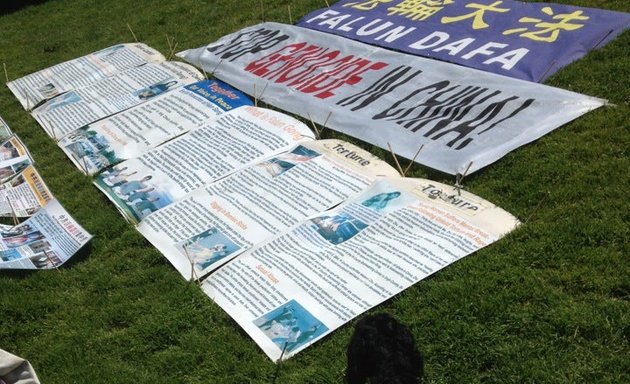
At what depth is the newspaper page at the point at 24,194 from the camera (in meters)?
4.00

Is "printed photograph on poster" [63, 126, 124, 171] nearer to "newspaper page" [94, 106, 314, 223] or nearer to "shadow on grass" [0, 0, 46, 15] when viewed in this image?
"newspaper page" [94, 106, 314, 223]

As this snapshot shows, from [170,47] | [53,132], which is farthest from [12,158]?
[170,47]

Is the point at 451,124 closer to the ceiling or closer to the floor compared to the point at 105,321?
closer to the ceiling

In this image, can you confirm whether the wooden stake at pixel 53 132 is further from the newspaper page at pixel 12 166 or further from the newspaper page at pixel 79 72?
the newspaper page at pixel 79 72

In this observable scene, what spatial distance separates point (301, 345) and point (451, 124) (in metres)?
1.70

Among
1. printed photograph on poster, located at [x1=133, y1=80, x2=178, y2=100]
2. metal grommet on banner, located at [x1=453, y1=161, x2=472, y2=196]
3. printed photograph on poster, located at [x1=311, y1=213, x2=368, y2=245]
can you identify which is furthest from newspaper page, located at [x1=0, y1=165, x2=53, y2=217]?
metal grommet on banner, located at [x1=453, y1=161, x2=472, y2=196]

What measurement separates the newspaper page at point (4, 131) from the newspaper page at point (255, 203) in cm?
197

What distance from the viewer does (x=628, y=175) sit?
317 cm

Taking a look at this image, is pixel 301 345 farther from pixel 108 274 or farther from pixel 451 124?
pixel 451 124

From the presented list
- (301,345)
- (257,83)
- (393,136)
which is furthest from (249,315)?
(257,83)

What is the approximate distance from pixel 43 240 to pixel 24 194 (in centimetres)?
67

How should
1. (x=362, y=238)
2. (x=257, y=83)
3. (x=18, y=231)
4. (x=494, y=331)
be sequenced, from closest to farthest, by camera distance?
(x=494, y=331)
(x=362, y=238)
(x=18, y=231)
(x=257, y=83)

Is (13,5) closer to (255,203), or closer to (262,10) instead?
(262,10)

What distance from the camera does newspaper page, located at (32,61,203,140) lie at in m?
5.06
